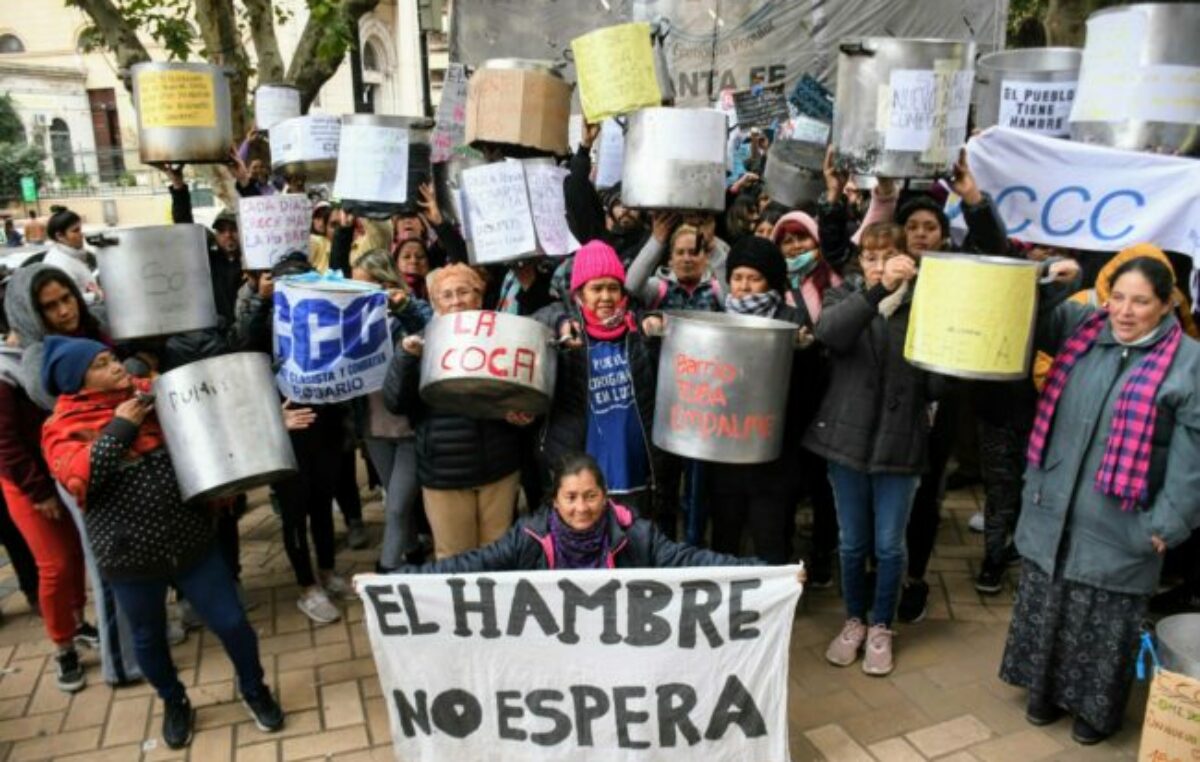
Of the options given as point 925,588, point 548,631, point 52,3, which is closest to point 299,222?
point 548,631

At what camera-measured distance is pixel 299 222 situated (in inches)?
201

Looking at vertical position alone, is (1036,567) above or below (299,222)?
below

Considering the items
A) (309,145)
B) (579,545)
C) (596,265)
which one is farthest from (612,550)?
Answer: (309,145)

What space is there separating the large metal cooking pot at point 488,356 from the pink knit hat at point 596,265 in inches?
13.1

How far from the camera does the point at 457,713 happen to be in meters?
3.22

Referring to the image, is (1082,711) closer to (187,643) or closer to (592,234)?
(592,234)

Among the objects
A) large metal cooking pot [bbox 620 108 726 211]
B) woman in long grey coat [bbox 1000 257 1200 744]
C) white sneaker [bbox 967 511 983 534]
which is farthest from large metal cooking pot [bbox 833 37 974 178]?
white sneaker [bbox 967 511 983 534]

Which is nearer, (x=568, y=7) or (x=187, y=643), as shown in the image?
(x=187, y=643)

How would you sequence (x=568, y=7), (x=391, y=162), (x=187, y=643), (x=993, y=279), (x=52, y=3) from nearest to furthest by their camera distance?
1. (x=993, y=279)
2. (x=187, y=643)
3. (x=391, y=162)
4. (x=568, y=7)
5. (x=52, y=3)

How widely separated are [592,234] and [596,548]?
2.17 m

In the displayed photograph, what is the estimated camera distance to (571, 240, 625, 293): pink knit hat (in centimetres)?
369

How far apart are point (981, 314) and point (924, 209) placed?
123cm

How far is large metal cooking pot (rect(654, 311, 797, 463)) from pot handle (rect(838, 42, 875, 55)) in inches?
48.6

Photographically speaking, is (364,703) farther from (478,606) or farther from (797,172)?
(797,172)
